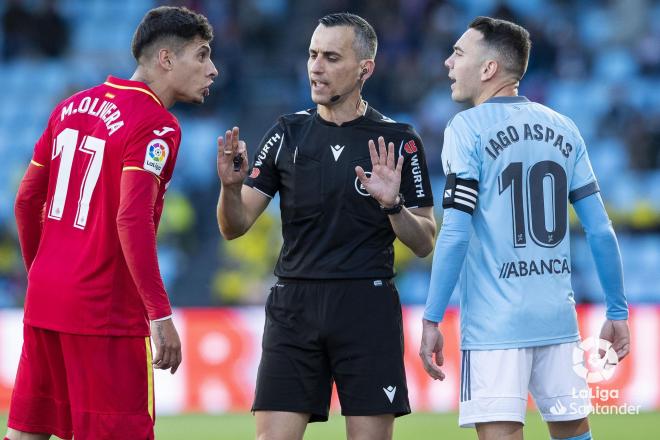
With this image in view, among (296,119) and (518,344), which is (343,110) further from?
(518,344)

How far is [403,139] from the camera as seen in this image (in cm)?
540

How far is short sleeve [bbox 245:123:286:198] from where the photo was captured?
5.46m

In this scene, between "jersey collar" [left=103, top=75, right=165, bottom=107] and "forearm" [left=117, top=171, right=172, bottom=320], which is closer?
"forearm" [left=117, top=171, right=172, bottom=320]

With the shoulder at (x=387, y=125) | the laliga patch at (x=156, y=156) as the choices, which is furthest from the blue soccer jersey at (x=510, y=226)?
the laliga patch at (x=156, y=156)

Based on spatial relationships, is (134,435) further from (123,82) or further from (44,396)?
(123,82)

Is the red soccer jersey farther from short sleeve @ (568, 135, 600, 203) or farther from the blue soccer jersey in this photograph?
short sleeve @ (568, 135, 600, 203)

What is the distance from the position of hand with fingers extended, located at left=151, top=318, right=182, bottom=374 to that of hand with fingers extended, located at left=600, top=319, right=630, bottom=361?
1828mm

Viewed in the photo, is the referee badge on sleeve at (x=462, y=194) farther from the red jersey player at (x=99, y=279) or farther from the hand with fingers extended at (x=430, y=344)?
the red jersey player at (x=99, y=279)

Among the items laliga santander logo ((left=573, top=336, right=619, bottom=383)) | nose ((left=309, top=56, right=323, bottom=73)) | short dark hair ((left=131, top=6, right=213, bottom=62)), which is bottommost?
laliga santander logo ((left=573, top=336, right=619, bottom=383))

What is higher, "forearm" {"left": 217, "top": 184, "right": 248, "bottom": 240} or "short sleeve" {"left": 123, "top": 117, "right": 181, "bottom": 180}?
"short sleeve" {"left": 123, "top": 117, "right": 181, "bottom": 180}

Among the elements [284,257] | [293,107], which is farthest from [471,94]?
[293,107]

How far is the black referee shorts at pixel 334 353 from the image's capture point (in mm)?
5133

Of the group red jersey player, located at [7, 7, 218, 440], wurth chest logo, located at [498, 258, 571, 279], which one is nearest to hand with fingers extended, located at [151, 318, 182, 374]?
red jersey player, located at [7, 7, 218, 440]

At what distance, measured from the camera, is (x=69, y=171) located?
4.75 meters
